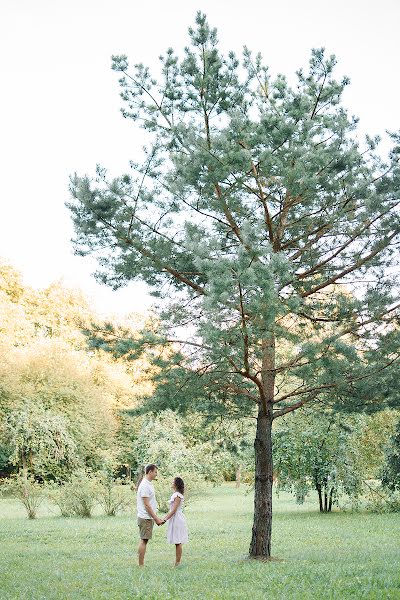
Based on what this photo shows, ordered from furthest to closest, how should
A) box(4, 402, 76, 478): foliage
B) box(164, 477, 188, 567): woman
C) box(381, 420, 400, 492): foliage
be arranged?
1. box(4, 402, 76, 478): foliage
2. box(381, 420, 400, 492): foliage
3. box(164, 477, 188, 567): woman

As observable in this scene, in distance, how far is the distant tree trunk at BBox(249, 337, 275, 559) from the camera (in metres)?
10.4

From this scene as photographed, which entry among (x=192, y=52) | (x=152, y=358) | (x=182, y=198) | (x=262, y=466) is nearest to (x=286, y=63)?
(x=192, y=52)

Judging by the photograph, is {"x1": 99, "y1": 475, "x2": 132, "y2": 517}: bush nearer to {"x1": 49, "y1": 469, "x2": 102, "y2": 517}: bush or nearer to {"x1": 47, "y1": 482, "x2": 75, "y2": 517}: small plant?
{"x1": 49, "y1": 469, "x2": 102, "y2": 517}: bush

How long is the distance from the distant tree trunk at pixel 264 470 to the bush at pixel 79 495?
1028 cm

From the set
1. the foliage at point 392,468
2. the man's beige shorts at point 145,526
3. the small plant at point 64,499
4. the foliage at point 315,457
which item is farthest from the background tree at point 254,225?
the small plant at point 64,499

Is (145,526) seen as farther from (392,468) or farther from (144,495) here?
(392,468)

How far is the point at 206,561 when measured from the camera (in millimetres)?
10531

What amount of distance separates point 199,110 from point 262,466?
5521 mm

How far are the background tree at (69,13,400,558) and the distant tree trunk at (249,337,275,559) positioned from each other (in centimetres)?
2

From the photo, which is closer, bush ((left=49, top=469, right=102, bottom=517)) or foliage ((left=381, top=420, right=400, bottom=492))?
foliage ((left=381, top=420, right=400, bottom=492))

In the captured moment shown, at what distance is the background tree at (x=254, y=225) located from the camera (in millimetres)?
9297

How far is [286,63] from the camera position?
35.8 feet

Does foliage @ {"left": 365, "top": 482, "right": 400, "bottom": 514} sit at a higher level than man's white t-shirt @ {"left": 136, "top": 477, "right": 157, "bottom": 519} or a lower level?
higher

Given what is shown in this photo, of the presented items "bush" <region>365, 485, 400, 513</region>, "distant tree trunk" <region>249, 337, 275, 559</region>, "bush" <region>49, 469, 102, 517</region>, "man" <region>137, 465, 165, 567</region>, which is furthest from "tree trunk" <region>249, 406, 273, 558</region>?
"bush" <region>365, 485, 400, 513</region>
